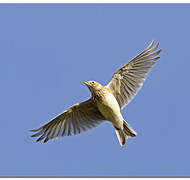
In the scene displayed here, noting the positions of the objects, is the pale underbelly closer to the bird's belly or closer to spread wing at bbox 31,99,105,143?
the bird's belly

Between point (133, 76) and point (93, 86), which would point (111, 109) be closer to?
point (93, 86)

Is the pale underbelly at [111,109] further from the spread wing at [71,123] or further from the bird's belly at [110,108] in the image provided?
the spread wing at [71,123]

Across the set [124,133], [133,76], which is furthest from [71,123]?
[133,76]

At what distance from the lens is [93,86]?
15.7 m

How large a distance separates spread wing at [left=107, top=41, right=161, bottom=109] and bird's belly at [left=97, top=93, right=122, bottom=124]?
58cm

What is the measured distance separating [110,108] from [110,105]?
0.31 feet

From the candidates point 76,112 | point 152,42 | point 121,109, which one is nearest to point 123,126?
point 121,109

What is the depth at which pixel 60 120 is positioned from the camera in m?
17.0

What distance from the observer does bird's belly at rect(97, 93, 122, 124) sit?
612 inches

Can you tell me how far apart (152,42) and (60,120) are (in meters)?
4.10

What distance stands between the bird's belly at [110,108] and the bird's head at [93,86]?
39 cm

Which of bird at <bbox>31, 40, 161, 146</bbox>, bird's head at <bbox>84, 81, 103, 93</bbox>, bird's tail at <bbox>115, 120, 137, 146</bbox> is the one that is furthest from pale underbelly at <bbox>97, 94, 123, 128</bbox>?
bird's tail at <bbox>115, 120, 137, 146</bbox>

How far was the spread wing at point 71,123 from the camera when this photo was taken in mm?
16734

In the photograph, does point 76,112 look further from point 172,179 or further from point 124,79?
point 172,179
